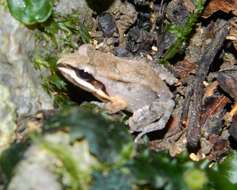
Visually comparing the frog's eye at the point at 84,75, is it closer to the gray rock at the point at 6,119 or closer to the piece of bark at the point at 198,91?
the gray rock at the point at 6,119

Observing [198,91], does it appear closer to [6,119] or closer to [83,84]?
[83,84]

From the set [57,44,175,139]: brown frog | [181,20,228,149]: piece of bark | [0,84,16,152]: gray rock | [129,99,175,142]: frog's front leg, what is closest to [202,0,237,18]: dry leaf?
[181,20,228,149]: piece of bark

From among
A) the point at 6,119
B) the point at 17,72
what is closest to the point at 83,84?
the point at 17,72

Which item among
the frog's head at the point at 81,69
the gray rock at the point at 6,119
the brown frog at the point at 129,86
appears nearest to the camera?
the gray rock at the point at 6,119

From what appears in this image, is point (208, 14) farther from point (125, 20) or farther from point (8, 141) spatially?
point (8, 141)

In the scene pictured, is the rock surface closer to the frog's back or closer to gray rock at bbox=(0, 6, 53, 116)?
gray rock at bbox=(0, 6, 53, 116)

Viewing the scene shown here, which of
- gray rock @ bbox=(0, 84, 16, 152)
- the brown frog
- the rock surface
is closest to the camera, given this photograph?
gray rock @ bbox=(0, 84, 16, 152)

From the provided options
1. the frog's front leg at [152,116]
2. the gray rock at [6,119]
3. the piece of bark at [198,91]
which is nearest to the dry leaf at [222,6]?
the piece of bark at [198,91]
